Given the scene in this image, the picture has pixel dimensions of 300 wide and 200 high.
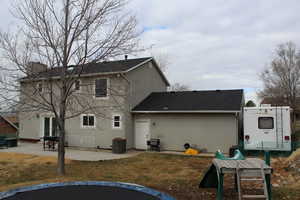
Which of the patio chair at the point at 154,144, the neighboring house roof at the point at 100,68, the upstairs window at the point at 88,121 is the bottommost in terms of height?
the patio chair at the point at 154,144

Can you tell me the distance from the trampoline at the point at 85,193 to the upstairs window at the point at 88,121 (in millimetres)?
12609

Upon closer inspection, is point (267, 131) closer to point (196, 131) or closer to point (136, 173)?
point (196, 131)

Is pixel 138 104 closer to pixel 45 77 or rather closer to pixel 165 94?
pixel 165 94

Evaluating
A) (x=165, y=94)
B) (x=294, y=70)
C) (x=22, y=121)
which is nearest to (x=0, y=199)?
(x=165, y=94)

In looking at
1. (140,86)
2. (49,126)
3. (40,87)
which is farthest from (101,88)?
(49,126)

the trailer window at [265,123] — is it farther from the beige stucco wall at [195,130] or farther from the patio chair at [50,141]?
the patio chair at [50,141]

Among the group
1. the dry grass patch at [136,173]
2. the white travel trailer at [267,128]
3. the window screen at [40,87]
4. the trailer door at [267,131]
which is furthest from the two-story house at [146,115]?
the window screen at [40,87]

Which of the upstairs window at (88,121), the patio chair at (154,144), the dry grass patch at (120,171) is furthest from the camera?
the upstairs window at (88,121)

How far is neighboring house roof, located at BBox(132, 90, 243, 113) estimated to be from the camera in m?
15.1

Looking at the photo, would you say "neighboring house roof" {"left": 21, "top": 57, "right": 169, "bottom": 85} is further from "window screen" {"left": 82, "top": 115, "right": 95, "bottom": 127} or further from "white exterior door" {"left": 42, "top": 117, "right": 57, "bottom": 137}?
"white exterior door" {"left": 42, "top": 117, "right": 57, "bottom": 137}

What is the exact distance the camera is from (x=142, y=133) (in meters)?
16.9

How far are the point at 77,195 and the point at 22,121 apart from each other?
1871 centimetres

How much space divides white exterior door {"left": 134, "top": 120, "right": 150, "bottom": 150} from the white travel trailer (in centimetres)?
632

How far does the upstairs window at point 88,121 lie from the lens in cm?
1742
